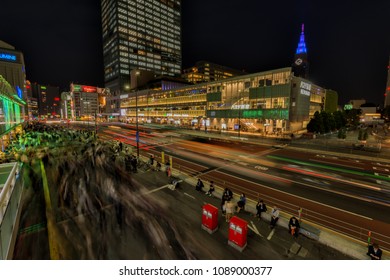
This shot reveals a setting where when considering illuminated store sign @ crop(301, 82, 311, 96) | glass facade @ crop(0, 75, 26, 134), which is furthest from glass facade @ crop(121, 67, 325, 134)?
glass facade @ crop(0, 75, 26, 134)

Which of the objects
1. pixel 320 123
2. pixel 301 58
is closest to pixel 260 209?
pixel 320 123

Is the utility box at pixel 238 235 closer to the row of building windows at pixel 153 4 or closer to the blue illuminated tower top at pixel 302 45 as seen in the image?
the row of building windows at pixel 153 4

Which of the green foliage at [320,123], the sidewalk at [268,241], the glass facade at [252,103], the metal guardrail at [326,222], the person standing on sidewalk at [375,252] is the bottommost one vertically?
the metal guardrail at [326,222]

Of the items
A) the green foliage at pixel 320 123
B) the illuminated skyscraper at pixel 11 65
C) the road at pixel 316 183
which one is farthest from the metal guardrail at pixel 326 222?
the illuminated skyscraper at pixel 11 65

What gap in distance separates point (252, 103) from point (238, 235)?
168ft

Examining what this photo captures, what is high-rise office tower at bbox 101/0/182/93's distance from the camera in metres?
128

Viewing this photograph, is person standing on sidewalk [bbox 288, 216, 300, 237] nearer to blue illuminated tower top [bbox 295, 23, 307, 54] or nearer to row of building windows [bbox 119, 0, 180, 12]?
row of building windows [bbox 119, 0, 180, 12]

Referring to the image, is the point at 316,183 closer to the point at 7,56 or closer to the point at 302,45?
the point at 7,56

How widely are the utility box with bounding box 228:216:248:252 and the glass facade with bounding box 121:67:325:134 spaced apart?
133 ft

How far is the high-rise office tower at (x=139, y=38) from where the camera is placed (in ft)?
420

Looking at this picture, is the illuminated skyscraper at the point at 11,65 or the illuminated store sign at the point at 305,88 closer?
the illuminated store sign at the point at 305,88

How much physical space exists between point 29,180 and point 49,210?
23.5 feet

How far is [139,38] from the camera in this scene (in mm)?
134750

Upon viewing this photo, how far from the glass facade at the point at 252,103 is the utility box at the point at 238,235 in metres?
40.6
